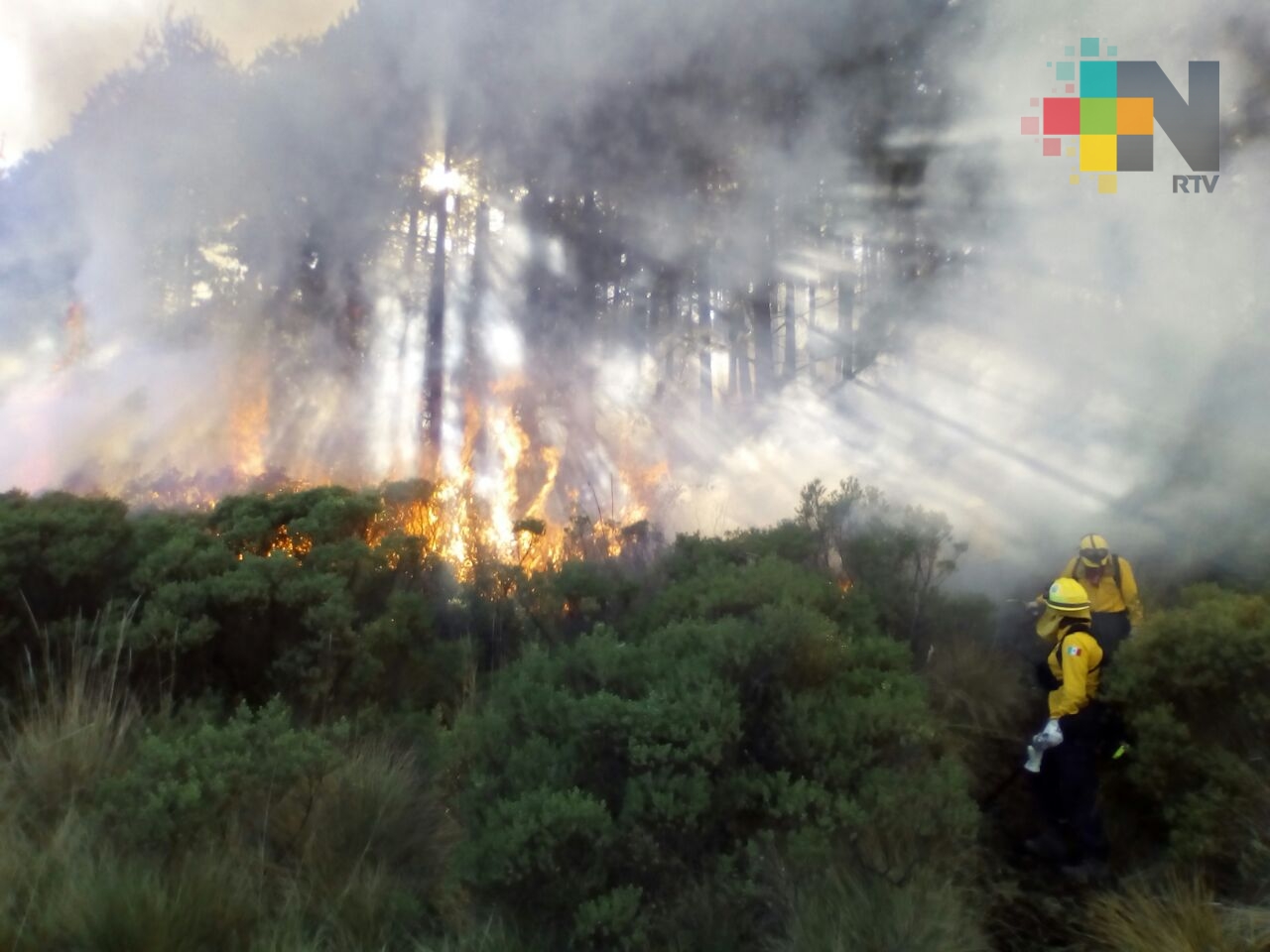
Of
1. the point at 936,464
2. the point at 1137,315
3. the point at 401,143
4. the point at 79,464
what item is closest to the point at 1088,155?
the point at 1137,315

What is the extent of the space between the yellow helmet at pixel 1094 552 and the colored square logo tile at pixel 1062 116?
338 cm

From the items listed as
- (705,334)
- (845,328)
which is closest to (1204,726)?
(845,328)

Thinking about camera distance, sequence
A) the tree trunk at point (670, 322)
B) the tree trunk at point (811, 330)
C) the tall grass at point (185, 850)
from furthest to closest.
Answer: the tree trunk at point (670, 322) → the tree trunk at point (811, 330) → the tall grass at point (185, 850)

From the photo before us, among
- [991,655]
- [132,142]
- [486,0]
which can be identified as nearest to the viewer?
[991,655]

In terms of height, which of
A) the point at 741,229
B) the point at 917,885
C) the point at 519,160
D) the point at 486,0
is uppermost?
the point at 486,0

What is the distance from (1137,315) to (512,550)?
4.34 meters

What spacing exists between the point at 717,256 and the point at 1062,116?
413 cm

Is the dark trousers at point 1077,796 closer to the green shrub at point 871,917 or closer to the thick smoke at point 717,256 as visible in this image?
the green shrub at point 871,917

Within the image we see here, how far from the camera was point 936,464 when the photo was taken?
22.4 feet

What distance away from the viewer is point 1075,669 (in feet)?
11.7

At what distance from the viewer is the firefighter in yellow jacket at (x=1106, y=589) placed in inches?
168

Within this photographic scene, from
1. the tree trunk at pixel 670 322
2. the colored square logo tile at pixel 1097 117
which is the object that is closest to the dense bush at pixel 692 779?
the colored square logo tile at pixel 1097 117

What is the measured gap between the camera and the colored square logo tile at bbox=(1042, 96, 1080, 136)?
6.30 meters

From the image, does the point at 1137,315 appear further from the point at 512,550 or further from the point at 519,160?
the point at 519,160
